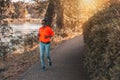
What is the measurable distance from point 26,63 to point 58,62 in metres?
1.46

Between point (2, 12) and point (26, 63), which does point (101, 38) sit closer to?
point (26, 63)

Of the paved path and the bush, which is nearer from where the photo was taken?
the bush

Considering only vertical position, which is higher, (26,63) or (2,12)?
(2,12)

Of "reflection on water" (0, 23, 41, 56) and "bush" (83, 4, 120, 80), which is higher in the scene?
"bush" (83, 4, 120, 80)

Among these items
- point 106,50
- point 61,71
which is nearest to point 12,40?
point 61,71

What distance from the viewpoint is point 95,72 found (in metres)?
10.2

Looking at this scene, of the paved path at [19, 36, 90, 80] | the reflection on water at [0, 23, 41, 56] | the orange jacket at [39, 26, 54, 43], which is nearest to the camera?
the paved path at [19, 36, 90, 80]

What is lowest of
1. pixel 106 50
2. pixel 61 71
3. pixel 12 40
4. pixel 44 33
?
pixel 61 71

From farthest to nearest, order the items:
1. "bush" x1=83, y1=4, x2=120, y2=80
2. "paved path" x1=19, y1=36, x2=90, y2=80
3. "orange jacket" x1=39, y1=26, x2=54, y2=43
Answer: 1. "orange jacket" x1=39, y1=26, x2=54, y2=43
2. "paved path" x1=19, y1=36, x2=90, y2=80
3. "bush" x1=83, y1=4, x2=120, y2=80

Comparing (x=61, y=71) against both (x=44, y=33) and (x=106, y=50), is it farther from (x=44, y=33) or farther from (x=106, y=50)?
(x=106, y=50)

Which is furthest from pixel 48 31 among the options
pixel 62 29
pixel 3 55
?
pixel 62 29

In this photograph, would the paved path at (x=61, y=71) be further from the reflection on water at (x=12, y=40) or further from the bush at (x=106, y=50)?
the reflection on water at (x=12, y=40)

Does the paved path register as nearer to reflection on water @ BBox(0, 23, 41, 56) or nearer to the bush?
the bush

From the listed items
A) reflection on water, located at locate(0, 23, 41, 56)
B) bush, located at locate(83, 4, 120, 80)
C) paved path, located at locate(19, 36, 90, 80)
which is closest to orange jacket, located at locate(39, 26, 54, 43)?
paved path, located at locate(19, 36, 90, 80)
